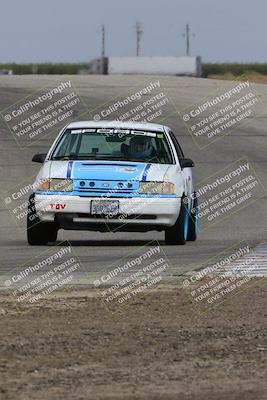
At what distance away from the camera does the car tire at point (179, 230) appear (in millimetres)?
16750

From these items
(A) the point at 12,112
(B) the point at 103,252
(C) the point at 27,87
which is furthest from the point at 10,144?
(B) the point at 103,252

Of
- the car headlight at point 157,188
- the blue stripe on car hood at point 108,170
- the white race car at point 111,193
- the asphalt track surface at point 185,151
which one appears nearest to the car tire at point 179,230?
the white race car at point 111,193

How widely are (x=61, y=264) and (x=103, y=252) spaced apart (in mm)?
1774

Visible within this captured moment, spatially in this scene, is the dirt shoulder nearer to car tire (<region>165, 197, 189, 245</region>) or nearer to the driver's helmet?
car tire (<region>165, 197, 189, 245</region>)

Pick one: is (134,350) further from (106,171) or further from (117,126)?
→ (117,126)

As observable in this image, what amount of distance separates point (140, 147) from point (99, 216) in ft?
4.75

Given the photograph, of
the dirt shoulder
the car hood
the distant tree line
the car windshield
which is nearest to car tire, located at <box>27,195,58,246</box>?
the car hood

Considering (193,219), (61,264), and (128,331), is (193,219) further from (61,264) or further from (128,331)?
(128,331)

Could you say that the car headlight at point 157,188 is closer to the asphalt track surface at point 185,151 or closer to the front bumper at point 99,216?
the front bumper at point 99,216

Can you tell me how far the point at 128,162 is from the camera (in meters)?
16.7

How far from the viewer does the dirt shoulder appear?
7277 millimetres

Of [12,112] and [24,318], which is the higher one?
[24,318]

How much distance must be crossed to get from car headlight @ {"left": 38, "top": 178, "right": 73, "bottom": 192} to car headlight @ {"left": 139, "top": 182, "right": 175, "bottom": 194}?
0.88m

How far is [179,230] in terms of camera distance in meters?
16.8
